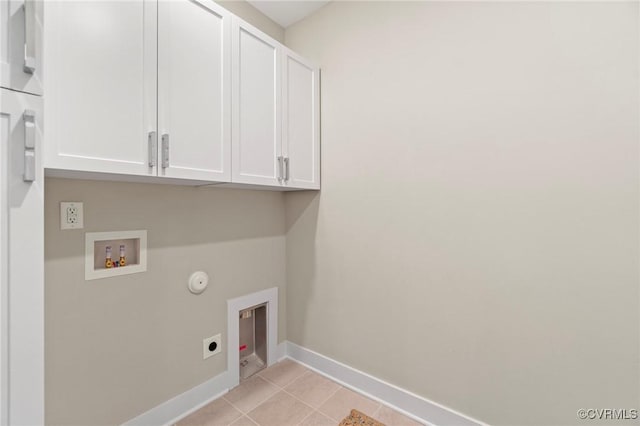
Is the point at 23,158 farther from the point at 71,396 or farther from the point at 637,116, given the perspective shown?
the point at 637,116

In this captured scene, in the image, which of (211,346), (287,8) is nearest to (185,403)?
(211,346)

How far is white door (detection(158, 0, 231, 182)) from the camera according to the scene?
3.92 ft

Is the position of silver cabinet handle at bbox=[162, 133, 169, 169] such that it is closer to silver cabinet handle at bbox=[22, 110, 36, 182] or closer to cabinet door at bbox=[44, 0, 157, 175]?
cabinet door at bbox=[44, 0, 157, 175]

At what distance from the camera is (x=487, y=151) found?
133cm

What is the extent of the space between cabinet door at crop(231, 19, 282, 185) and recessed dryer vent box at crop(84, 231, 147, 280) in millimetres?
564

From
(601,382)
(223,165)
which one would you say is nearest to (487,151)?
(601,382)

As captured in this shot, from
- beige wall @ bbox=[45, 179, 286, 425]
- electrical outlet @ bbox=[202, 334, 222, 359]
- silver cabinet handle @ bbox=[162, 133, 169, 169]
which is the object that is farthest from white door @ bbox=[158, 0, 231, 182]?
electrical outlet @ bbox=[202, 334, 222, 359]

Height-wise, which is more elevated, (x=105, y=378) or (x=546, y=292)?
(x=546, y=292)

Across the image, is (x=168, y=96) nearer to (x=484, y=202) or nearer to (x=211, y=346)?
(x=211, y=346)

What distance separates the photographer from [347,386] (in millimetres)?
1809

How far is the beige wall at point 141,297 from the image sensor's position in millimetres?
1186

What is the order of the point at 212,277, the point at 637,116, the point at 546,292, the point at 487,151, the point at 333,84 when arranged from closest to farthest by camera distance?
the point at 637,116
the point at 546,292
the point at 487,151
the point at 212,277
the point at 333,84

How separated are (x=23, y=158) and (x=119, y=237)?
24.3 inches

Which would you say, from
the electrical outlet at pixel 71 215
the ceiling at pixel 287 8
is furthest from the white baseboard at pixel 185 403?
the ceiling at pixel 287 8
